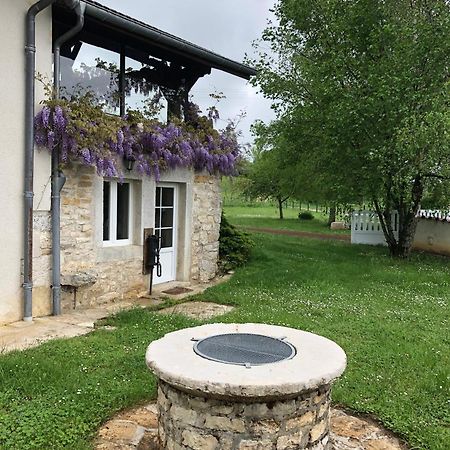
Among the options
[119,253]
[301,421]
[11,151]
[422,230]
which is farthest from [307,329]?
[422,230]

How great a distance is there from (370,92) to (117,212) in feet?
21.3

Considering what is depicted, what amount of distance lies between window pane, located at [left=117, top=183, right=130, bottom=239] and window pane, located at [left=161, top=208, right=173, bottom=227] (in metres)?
0.97

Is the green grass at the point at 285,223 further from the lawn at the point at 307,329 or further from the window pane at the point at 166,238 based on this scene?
the window pane at the point at 166,238

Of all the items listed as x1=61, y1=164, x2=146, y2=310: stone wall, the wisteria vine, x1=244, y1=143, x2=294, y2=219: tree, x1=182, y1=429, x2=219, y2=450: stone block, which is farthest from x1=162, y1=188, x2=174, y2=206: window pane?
x1=244, y1=143, x2=294, y2=219: tree

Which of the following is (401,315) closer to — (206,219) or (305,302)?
(305,302)

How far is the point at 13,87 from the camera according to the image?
6.35m

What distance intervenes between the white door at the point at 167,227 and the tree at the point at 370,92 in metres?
4.51

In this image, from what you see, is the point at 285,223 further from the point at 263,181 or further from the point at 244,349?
the point at 244,349

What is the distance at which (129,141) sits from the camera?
25.7 feet

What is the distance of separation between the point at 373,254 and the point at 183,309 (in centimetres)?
772

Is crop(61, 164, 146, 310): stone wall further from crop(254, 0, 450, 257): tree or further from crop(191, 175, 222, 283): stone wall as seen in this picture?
crop(254, 0, 450, 257): tree

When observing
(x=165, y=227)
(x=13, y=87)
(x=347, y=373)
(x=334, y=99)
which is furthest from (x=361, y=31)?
(x=347, y=373)

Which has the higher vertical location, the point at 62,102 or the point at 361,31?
the point at 361,31

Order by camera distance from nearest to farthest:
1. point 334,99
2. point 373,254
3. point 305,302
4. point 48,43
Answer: point 48,43 < point 305,302 < point 334,99 < point 373,254
